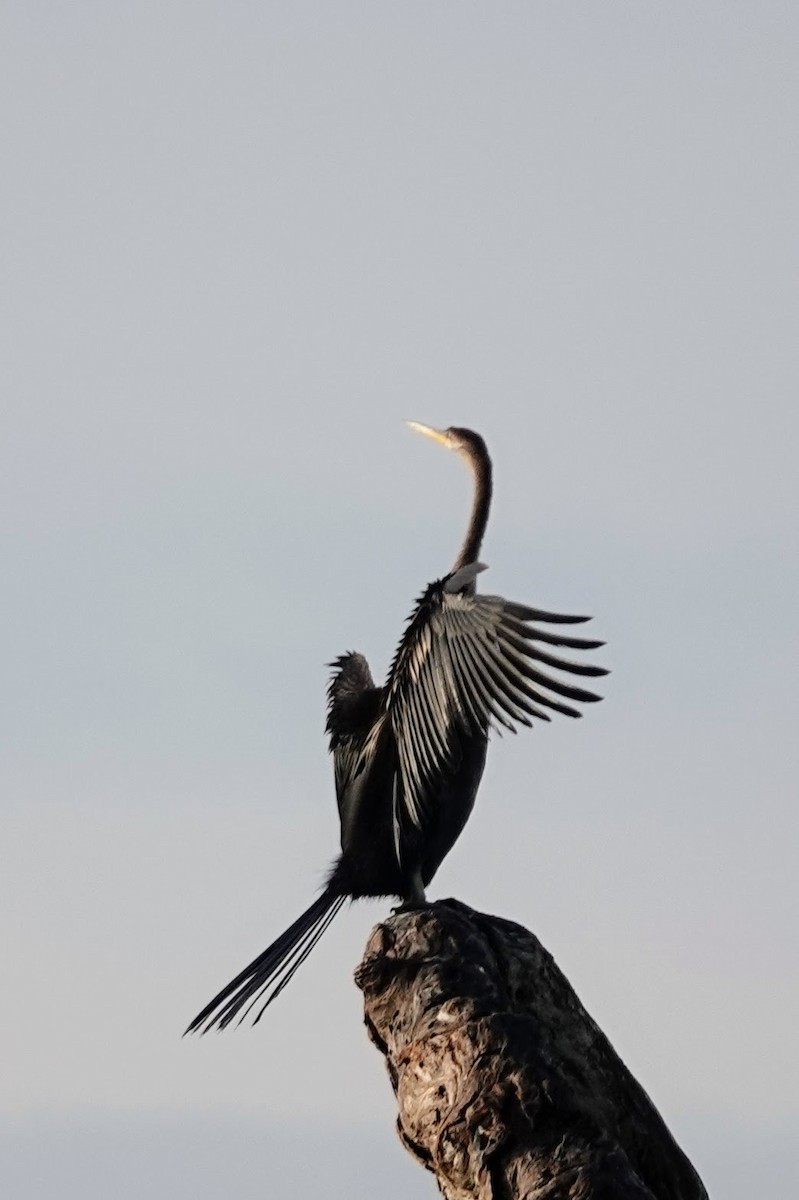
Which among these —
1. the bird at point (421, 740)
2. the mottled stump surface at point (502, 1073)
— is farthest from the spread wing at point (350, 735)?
the mottled stump surface at point (502, 1073)

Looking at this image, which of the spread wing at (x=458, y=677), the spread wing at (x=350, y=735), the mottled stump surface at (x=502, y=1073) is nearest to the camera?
the mottled stump surface at (x=502, y=1073)

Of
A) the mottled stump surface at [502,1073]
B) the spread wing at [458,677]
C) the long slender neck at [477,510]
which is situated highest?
the long slender neck at [477,510]

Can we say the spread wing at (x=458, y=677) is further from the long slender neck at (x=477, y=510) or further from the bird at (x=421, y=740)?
the long slender neck at (x=477, y=510)

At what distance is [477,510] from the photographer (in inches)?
395

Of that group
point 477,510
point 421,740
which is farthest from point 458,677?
point 477,510

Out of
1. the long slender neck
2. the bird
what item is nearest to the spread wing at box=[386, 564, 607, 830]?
the bird

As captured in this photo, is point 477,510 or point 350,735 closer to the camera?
point 350,735

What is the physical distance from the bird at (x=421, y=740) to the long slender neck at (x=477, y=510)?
923mm

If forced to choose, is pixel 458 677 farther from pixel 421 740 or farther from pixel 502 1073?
pixel 502 1073

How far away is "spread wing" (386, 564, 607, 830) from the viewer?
6.94 metres

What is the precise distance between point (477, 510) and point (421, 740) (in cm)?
226

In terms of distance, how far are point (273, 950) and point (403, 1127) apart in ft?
10.4

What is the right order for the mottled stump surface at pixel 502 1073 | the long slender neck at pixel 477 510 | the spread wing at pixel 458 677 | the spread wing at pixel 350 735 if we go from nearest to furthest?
1. the mottled stump surface at pixel 502 1073
2. the spread wing at pixel 458 677
3. the spread wing at pixel 350 735
4. the long slender neck at pixel 477 510

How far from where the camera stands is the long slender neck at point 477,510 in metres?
9.84
